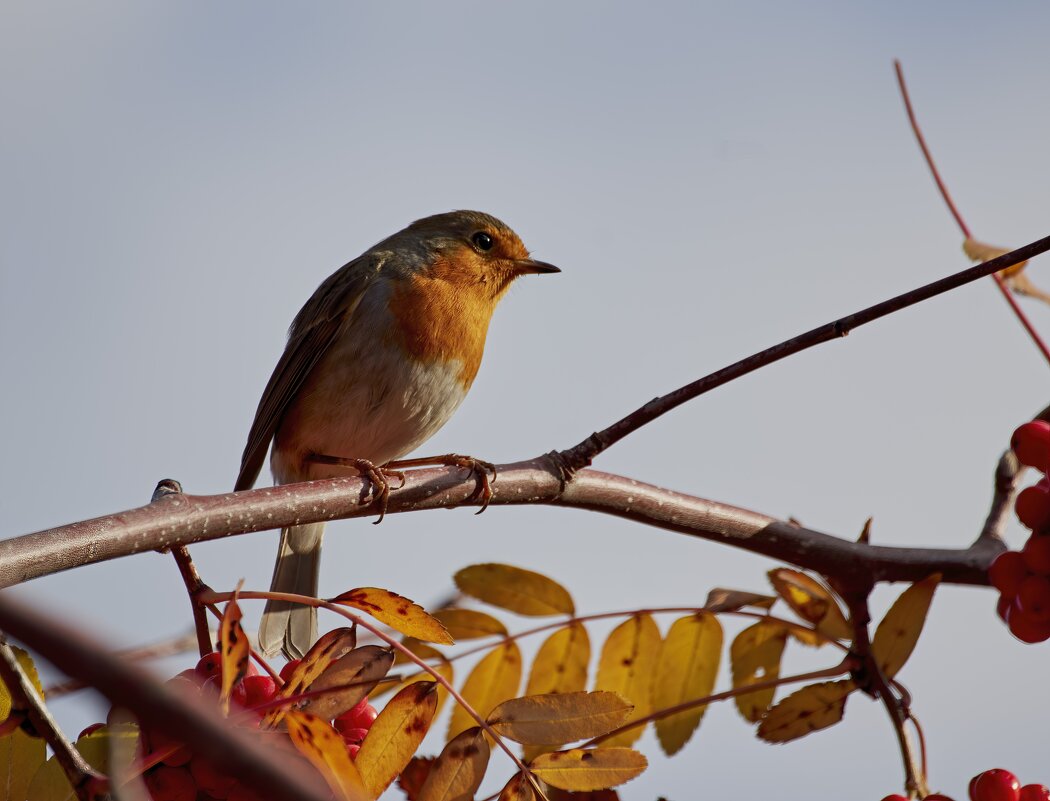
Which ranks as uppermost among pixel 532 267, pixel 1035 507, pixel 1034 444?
pixel 532 267

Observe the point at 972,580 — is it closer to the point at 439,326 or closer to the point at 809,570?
the point at 809,570

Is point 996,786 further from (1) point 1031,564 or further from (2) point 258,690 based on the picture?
(2) point 258,690

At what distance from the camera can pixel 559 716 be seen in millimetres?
2254

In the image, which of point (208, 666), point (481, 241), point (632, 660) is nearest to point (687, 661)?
point (632, 660)

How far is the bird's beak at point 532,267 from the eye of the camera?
5.64 m

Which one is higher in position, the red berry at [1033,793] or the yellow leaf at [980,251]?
the yellow leaf at [980,251]

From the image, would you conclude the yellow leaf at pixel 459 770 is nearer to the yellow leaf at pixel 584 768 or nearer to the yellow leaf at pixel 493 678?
the yellow leaf at pixel 584 768

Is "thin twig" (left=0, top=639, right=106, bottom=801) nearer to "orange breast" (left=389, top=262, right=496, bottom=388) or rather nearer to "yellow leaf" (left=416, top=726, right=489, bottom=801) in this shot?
"yellow leaf" (left=416, top=726, right=489, bottom=801)

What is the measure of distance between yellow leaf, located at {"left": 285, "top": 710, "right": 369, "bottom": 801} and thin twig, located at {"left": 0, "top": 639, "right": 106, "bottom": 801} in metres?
0.31

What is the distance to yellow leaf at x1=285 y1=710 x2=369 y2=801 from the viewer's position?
185cm

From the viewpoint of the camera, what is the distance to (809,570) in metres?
3.12

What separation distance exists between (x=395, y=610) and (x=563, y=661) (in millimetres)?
838

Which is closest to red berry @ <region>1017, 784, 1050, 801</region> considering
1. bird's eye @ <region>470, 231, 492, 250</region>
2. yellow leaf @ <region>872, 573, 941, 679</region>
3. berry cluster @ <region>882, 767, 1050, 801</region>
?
berry cluster @ <region>882, 767, 1050, 801</region>

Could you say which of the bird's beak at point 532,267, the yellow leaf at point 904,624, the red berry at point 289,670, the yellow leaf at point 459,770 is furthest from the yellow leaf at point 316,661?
the bird's beak at point 532,267
